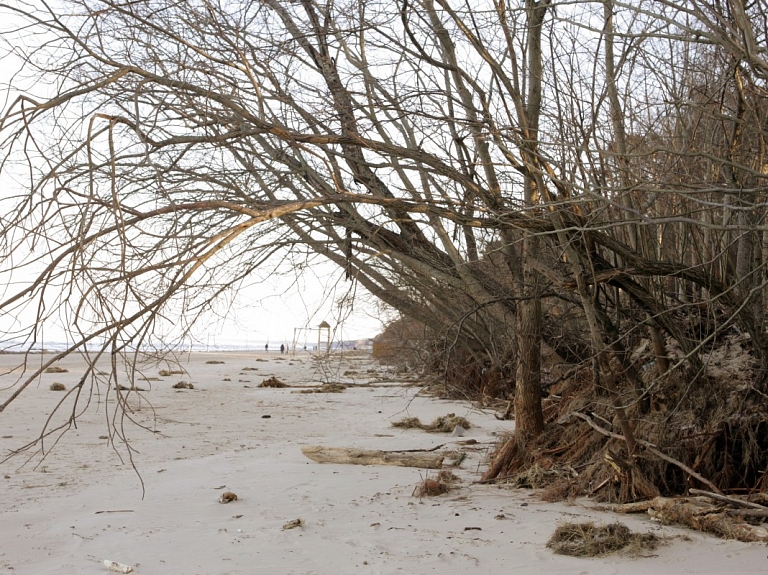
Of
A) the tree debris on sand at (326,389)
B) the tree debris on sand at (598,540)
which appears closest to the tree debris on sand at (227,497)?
the tree debris on sand at (598,540)

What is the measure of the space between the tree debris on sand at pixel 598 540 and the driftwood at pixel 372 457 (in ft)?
9.39

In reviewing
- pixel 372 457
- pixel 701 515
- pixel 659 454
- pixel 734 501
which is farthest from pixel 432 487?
pixel 734 501

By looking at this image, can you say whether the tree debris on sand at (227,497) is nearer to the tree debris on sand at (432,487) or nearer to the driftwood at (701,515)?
the tree debris on sand at (432,487)

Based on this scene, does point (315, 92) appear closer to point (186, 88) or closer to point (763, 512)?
point (186, 88)

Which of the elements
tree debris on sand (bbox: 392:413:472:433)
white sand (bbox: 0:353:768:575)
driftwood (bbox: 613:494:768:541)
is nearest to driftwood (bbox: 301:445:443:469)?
white sand (bbox: 0:353:768:575)

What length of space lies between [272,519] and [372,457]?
8.19 ft

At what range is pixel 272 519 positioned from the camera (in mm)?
5410

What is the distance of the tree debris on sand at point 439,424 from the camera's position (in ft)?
34.1

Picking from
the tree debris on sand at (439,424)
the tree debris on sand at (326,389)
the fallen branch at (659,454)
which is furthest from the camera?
the tree debris on sand at (326,389)

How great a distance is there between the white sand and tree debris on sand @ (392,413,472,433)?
0.77 m

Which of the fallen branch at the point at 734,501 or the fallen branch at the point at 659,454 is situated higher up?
the fallen branch at the point at 659,454

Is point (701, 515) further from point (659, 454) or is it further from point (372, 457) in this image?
point (372, 457)

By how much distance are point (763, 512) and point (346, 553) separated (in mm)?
2796

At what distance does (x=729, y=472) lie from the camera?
5750mm
